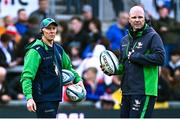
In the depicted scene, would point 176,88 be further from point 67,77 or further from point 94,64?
point 67,77

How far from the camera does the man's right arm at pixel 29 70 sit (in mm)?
8969

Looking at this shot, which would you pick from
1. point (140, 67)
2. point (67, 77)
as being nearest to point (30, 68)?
point (67, 77)

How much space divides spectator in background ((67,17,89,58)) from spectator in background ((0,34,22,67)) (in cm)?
122

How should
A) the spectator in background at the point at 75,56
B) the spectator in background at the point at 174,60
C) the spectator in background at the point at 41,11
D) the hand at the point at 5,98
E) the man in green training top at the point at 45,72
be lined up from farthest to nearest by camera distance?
the spectator in background at the point at 174,60 → the spectator in background at the point at 41,11 → the spectator in background at the point at 75,56 → the hand at the point at 5,98 → the man in green training top at the point at 45,72

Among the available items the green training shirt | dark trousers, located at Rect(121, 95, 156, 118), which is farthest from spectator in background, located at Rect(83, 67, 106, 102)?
the green training shirt

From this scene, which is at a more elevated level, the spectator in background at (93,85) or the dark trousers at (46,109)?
the dark trousers at (46,109)

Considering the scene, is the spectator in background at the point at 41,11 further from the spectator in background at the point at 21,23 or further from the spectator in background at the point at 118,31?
the spectator in background at the point at 118,31

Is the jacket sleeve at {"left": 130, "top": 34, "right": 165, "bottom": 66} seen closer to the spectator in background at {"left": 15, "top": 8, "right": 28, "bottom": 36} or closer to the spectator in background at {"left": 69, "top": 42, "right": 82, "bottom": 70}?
the spectator in background at {"left": 69, "top": 42, "right": 82, "bottom": 70}

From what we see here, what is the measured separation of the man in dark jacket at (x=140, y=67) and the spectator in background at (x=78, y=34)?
17.6ft

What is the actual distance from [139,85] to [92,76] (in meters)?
4.50

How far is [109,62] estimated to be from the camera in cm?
989

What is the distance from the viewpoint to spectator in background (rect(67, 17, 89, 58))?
49.2 feet

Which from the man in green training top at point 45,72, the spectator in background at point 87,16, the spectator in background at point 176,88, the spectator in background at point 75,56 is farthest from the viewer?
the spectator in background at point 87,16

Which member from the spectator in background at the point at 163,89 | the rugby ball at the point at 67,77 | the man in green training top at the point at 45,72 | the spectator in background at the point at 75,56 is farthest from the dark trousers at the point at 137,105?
the spectator in background at the point at 75,56
